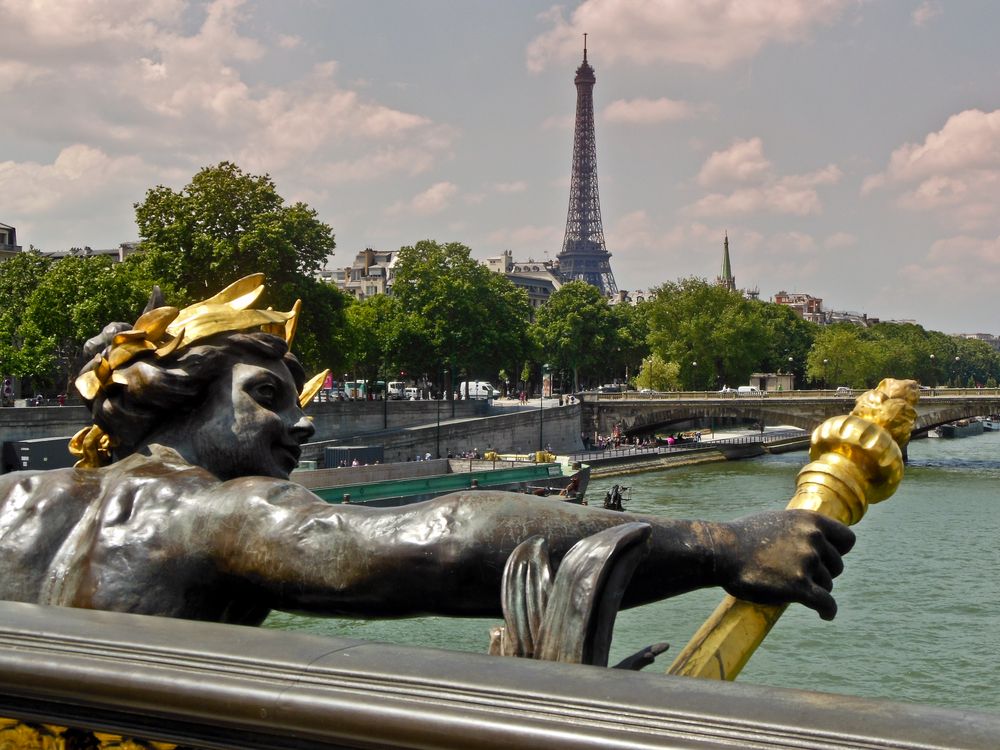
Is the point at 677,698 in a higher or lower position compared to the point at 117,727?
higher

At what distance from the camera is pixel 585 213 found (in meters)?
138

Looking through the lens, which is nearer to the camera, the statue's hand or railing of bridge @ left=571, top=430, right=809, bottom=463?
the statue's hand

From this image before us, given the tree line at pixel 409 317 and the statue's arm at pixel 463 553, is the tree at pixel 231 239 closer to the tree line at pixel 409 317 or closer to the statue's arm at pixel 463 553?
the tree line at pixel 409 317

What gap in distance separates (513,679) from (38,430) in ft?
99.2

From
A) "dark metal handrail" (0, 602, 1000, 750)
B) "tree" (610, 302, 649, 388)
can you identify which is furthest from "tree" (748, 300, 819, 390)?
"dark metal handrail" (0, 602, 1000, 750)

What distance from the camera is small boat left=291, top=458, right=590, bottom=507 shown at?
90.6 ft

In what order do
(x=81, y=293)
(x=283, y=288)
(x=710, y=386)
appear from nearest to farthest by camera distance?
1. (x=283, y=288)
2. (x=81, y=293)
3. (x=710, y=386)

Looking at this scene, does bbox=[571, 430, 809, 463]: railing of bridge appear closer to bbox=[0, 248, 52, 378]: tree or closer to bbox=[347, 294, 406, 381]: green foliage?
bbox=[347, 294, 406, 381]: green foliage

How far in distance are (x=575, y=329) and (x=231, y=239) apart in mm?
37014

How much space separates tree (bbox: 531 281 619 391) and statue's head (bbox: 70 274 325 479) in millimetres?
66940

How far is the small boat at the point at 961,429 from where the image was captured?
8194 centimetres

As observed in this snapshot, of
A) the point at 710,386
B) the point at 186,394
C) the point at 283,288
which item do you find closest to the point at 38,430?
the point at 283,288

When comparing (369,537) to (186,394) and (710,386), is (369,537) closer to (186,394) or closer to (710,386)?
(186,394)

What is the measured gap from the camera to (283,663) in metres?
1.71
